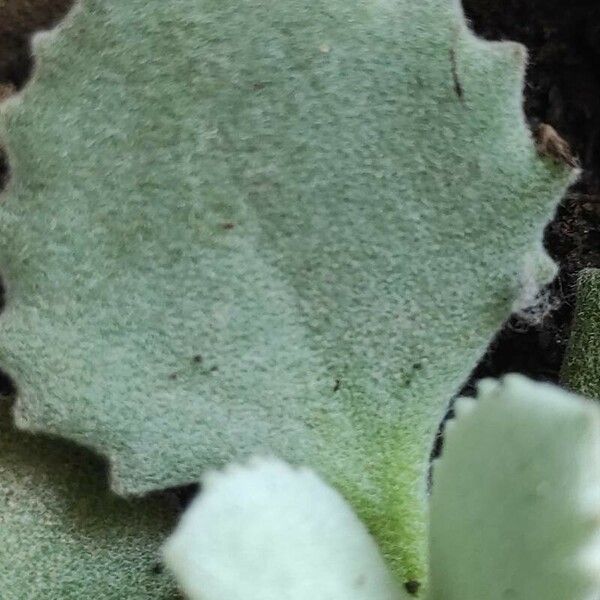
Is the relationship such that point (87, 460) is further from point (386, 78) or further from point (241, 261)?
point (386, 78)

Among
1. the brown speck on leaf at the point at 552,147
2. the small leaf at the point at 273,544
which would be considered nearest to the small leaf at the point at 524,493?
the small leaf at the point at 273,544

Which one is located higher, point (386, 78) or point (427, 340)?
point (386, 78)

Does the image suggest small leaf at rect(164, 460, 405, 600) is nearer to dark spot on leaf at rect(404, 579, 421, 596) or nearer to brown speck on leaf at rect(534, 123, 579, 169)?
dark spot on leaf at rect(404, 579, 421, 596)

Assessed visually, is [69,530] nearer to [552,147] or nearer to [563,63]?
[552,147]

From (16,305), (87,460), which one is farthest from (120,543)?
(16,305)

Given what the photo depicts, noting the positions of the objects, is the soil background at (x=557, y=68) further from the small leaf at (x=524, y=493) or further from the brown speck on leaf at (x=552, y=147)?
the small leaf at (x=524, y=493)

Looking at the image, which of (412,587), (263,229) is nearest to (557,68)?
(263,229)
